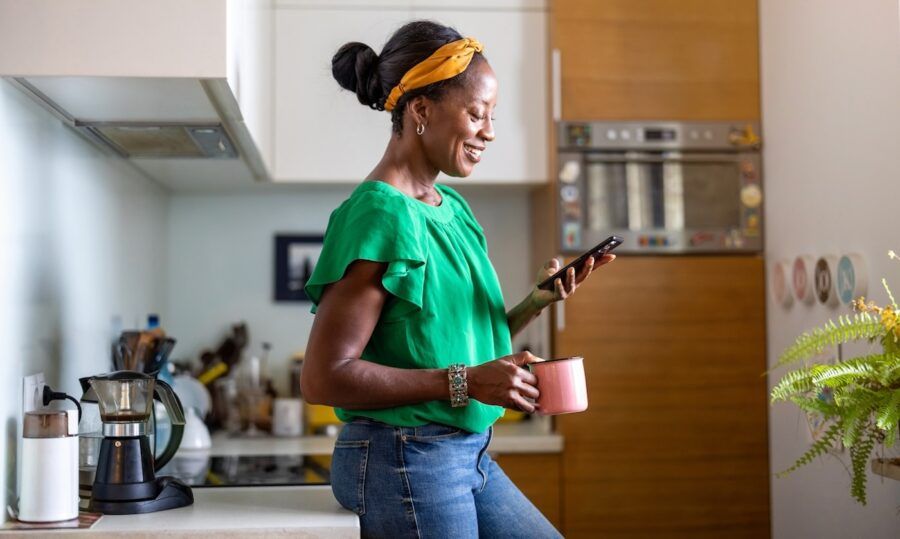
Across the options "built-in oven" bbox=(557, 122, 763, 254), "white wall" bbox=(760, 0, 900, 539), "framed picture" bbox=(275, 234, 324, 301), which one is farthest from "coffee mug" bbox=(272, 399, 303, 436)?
"white wall" bbox=(760, 0, 900, 539)

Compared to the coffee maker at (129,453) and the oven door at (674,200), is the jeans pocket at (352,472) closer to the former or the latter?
the coffee maker at (129,453)

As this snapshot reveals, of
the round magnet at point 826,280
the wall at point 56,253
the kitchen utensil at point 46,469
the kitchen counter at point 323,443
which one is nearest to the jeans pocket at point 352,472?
the kitchen utensil at point 46,469

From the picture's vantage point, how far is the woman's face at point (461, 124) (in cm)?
140

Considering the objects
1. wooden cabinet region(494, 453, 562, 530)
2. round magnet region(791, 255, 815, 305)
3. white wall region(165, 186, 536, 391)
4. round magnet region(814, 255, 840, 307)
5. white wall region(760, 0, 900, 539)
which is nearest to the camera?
white wall region(760, 0, 900, 539)

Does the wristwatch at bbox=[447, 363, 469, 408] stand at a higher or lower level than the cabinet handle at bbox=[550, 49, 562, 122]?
lower

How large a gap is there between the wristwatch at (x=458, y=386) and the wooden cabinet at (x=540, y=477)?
141 centimetres

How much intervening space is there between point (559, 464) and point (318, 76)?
1.27 meters

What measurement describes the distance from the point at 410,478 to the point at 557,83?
1.65m

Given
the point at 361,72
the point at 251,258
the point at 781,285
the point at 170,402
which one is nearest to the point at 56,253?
the point at 170,402

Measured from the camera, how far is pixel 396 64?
4.65ft

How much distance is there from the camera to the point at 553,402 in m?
1.31

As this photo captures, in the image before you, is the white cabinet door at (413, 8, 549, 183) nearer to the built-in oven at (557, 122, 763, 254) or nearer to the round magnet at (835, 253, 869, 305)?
the built-in oven at (557, 122, 763, 254)

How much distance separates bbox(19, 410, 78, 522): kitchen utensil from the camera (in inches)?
58.2

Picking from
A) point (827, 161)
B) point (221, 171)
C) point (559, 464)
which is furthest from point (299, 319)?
point (827, 161)
